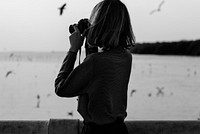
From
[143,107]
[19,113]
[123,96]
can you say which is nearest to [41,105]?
[19,113]

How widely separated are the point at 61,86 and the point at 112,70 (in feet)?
0.99

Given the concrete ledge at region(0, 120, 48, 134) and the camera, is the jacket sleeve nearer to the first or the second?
the camera

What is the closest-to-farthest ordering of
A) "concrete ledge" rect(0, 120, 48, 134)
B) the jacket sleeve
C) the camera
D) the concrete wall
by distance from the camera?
1. the jacket sleeve
2. the camera
3. the concrete wall
4. "concrete ledge" rect(0, 120, 48, 134)

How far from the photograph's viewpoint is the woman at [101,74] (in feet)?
9.50

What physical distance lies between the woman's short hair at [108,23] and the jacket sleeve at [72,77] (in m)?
0.13

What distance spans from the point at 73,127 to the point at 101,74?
1.60 metres

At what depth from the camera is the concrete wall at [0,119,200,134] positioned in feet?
14.5

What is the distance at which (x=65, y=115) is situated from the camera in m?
28.0

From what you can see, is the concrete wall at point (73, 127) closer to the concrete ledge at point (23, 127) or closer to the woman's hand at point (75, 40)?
the concrete ledge at point (23, 127)

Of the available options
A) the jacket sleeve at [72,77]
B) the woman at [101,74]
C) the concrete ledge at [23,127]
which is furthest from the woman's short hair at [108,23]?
the concrete ledge at [23,127]

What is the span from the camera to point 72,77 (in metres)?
2.88

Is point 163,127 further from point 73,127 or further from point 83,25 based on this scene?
point 83,25

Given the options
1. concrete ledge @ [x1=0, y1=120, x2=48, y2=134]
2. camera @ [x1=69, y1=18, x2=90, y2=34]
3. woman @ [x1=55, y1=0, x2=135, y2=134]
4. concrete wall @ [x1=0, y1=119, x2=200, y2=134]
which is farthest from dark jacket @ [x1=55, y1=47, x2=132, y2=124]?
concrete ledge @ [x1=0, y1=120, x2=48, y2=134]

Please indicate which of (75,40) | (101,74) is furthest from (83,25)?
(101,74)
